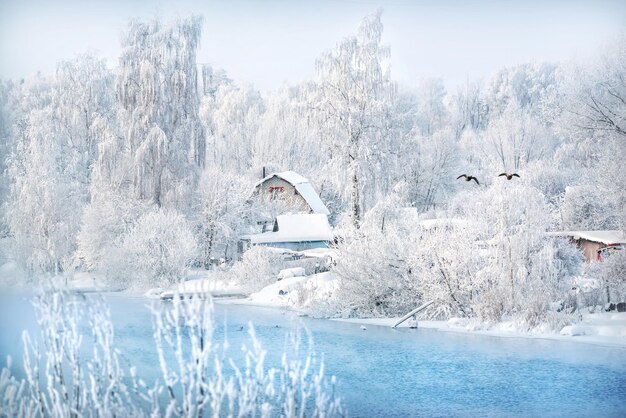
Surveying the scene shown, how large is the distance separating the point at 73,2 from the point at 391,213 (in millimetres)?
7459

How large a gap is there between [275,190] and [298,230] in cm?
331

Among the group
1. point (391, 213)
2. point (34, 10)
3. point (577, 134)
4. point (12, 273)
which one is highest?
point (34, 10)

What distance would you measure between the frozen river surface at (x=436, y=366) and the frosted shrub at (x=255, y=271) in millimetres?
3333

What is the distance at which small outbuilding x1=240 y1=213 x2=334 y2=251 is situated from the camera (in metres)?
18.2

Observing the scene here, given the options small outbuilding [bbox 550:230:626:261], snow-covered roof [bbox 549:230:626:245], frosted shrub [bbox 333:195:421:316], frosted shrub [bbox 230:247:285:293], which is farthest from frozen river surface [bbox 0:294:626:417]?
small outbuilding [bbox 550:230:626:261]

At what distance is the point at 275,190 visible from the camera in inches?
848

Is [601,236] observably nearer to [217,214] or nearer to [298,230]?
[298,230]

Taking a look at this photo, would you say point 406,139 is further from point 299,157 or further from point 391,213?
point 391,213

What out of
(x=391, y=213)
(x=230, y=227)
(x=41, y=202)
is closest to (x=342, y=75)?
(x=391, y=213)

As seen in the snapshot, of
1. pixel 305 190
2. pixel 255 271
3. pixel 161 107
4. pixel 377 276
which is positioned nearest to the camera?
pixel 377 276

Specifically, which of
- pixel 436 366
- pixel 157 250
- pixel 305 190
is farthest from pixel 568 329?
pixel 305 190

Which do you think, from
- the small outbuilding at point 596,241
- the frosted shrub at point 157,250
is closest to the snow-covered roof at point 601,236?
the small outbuilding at point 596,241

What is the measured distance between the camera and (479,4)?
31.5ft

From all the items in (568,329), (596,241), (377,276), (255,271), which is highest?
(596,241)
